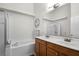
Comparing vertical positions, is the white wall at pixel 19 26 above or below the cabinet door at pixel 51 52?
above

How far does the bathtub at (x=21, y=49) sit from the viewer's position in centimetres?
158

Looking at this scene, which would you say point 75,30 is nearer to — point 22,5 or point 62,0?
point 62,0

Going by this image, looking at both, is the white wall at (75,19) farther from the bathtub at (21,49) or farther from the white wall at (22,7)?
the bathtub at (21,49)

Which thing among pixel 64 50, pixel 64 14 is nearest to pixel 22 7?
pixel 64 14

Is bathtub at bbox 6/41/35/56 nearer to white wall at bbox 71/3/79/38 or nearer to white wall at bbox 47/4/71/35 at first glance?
white wall at bbox 47/4/71/35

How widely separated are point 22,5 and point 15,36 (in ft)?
2.31

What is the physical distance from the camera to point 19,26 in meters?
1.57

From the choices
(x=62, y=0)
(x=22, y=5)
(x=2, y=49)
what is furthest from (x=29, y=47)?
(x=62, y=0)

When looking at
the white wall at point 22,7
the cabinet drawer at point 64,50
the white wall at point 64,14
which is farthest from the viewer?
the white wall at point 22,7

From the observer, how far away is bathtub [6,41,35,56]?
1.58 m

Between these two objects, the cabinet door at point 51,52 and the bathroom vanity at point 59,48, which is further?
the cabinet door at point 51,52

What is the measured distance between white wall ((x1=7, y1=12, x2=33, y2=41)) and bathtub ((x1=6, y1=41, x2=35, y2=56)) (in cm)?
14

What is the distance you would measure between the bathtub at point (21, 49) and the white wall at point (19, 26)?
143 mm

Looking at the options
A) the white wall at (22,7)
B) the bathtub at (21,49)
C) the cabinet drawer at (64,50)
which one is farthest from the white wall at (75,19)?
the bathtub at (21,49)
